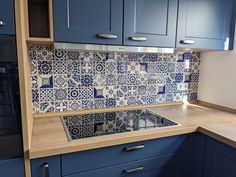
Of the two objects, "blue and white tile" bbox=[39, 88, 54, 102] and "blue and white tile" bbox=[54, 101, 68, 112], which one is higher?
"blue and white tile" bbox=[39, 88, 54, 102]

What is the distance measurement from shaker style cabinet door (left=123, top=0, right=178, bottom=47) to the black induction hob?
1.81 feet

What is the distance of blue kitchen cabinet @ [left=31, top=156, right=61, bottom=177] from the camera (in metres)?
0.95

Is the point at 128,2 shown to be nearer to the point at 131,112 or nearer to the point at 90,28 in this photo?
the point at 90,28

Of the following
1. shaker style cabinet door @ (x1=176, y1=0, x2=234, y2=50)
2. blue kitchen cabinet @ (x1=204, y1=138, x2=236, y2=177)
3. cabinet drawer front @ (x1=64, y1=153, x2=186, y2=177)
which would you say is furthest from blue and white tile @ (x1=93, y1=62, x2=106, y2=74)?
blue kitchen cabinet @ (x1=204, y1=138, x2=236, y2=177)

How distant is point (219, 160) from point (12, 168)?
1164 mm

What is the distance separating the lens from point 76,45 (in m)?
1.17

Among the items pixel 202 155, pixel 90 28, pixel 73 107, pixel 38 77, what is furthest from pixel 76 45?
pixel 202 155

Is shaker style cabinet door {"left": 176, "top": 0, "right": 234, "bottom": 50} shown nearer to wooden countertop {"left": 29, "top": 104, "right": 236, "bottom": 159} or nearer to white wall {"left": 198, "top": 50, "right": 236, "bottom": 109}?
white wall {"left": 198, "top": 50, "right": 236, "bottom": 109}

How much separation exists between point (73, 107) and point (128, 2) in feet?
2.89

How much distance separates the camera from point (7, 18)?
31.9 inches

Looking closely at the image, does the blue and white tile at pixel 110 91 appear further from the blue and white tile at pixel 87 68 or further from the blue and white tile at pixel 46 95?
the blue and white tile at pixel 46 95

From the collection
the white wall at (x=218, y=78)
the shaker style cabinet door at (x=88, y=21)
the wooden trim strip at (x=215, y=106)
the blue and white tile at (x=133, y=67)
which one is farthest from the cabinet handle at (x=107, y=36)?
the wooden trim strip at (x=215, y=106)

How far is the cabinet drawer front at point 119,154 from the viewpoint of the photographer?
3.35ft

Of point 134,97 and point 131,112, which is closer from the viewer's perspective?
point 131,112
